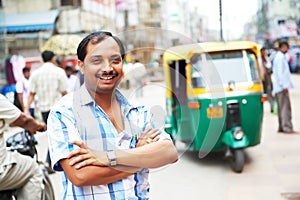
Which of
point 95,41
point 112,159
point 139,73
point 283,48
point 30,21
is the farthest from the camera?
point 30,21

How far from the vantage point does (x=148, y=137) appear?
1975 mm

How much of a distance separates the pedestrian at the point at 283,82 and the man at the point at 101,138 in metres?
6.89

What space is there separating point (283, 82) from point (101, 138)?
7.08 m

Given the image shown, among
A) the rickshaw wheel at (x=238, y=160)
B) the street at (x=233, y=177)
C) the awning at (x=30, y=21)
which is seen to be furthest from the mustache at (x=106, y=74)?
the awning at (x=30, y=21)

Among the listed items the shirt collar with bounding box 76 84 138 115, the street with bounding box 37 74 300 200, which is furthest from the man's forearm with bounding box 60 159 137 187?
the street with bounding box 37 74 300 200

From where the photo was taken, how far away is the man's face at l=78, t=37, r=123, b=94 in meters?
1.88

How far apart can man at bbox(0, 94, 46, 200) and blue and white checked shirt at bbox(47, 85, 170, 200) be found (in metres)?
0.99

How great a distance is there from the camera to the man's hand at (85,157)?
185cm

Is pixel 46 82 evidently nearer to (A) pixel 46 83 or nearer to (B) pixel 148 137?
(A) pixel 46 83

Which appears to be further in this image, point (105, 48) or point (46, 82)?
point (46, 82)

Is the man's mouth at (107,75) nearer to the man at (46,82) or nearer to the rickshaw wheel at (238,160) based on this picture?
the rickshaw wheel at (238,160)

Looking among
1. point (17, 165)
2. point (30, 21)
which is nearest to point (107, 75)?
point (17, 165)

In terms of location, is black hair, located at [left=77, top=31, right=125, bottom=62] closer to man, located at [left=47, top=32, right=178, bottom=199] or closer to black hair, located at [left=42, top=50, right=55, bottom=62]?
man, located at [left=47, top=32, right=178, bottom=199]

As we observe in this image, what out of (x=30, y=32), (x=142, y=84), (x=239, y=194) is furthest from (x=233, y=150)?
(x=30, y=32)
